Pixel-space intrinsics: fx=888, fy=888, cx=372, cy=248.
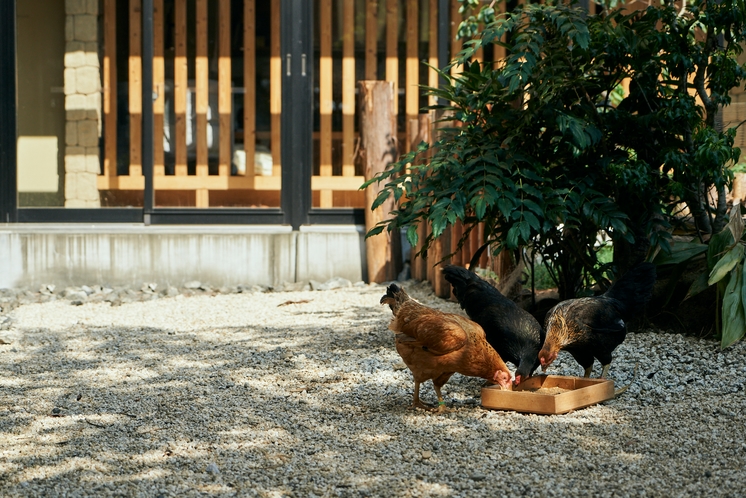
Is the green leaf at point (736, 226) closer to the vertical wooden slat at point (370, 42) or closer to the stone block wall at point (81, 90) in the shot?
the vertical wooden slat at point (370, 42)

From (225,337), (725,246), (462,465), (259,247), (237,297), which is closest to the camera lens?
(462,465)

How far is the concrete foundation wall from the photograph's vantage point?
913 cm

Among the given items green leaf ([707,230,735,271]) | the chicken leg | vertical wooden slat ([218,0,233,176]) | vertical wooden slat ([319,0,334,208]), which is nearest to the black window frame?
vertical wooden slat ([319,0,334,208])

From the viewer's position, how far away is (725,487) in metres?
3.41

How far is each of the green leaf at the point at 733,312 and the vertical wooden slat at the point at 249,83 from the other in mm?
5742

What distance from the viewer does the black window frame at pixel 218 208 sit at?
31.2 feet

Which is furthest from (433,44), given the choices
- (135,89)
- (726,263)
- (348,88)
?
(726,263)

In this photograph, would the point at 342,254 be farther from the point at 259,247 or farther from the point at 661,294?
the point at 661,294

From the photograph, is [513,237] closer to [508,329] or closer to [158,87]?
[508,329]

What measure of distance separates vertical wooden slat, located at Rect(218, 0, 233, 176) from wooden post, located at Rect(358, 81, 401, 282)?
63.9 inches

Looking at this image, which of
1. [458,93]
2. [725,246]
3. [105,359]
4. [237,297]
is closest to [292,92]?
[237,297]

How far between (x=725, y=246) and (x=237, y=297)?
472 centimetres

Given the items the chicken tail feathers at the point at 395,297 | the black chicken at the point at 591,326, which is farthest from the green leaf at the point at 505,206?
the chicken tail feathers at the point at 395,297

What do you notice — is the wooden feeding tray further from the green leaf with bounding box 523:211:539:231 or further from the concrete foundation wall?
the concrete foundation wall
